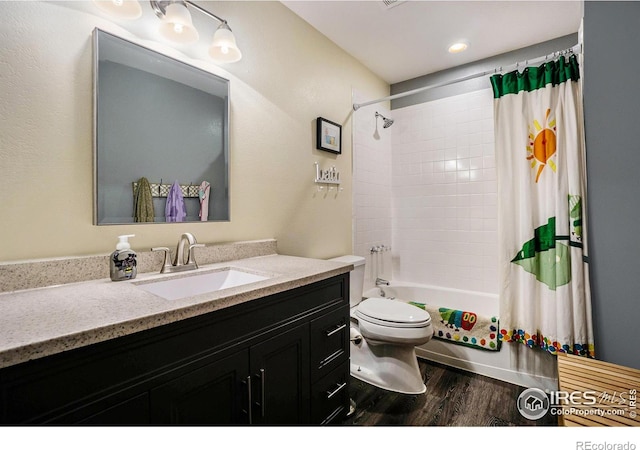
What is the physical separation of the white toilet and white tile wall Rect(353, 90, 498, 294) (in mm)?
667

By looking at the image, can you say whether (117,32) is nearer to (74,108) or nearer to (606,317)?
(74,108)

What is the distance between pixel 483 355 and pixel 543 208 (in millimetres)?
1083

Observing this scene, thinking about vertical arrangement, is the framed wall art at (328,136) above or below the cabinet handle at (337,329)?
above

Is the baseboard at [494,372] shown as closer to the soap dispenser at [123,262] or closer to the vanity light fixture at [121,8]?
the soap dispenser at [123,262]

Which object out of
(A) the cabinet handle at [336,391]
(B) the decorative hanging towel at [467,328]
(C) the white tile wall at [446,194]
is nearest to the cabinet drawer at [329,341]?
(A) the cabinet handle at [336,391]

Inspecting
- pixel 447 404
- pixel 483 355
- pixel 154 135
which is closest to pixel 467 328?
pixel 483 355

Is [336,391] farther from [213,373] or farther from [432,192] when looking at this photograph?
[432,192]

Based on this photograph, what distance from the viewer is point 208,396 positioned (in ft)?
2.93

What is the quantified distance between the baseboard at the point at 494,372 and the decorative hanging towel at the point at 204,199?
1934mm

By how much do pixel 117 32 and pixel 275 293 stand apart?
119 cm

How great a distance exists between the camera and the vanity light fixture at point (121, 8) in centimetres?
109

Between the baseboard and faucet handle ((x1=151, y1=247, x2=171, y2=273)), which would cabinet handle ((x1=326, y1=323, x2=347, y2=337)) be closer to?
faucet handle ((x1=151, y1=247, x2=171, y2=273))

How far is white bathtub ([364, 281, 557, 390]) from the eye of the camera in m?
1.97
